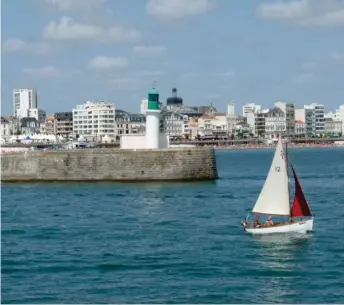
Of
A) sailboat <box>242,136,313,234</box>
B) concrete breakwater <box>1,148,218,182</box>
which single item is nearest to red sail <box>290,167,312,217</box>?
sailboat <box>242,136,313,234</box>

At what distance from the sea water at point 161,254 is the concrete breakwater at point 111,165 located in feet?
43.3

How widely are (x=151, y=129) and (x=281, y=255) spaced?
39.9 m

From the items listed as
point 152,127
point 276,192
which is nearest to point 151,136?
point 152,127

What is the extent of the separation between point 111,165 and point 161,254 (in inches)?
1505

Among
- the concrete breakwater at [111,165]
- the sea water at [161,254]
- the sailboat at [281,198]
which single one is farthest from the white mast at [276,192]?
the concrete breakwater at [111,165]

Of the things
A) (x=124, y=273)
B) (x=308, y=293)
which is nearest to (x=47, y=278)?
(x=124, y=273)

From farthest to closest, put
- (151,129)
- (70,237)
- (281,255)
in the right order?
(151,129) < (70,237) < (281,255)

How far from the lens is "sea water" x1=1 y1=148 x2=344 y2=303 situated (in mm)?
28891

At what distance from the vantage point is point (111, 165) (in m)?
73.4

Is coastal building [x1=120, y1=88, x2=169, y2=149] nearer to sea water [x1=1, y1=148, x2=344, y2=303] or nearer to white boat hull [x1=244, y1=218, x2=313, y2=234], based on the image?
sea water [x1=1, y1=148, x2=344, y2=303]

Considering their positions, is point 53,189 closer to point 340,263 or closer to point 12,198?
point 12,198

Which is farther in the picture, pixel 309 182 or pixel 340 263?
pixel 309 182

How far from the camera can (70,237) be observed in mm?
40656

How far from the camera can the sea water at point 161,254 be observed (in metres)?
28.9
